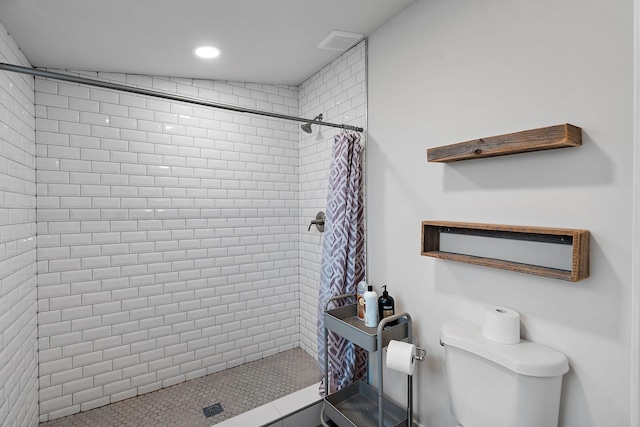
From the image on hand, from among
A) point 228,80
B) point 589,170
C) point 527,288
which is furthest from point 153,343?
point 589,170

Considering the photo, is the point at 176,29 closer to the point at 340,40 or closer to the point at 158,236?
the point at 340,40

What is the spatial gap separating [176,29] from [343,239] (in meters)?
1.51

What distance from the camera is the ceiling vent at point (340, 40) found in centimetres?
199

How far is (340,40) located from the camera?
2057 millimetres

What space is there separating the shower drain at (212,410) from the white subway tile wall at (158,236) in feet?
1.41

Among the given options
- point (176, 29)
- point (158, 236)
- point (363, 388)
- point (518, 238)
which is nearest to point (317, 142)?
point (176, 29)

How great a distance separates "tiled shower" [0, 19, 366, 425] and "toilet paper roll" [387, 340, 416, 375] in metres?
1.17

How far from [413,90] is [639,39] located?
1.08 m

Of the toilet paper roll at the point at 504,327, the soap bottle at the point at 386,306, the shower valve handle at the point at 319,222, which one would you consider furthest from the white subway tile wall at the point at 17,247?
the toilet paper roll at the point at 504,327

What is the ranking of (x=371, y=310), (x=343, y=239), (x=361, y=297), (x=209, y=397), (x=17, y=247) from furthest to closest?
(x=209, y=397) < (x=343, y=239) < (x=361, y=297) < (x=371, y=310) < (x=17, y=247)

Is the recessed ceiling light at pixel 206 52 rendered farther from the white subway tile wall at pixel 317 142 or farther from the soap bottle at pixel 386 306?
the soap bottle at pixel 386 306

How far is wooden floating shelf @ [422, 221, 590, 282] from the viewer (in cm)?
109

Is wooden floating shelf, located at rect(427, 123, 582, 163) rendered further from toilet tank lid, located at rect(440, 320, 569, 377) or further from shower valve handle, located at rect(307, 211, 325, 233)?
shower valve handle, located at rect(307, 211, 325, 233)

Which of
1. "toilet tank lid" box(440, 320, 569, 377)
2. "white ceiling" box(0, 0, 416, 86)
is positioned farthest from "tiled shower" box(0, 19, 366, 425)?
"toilet tank lid" box(440, 320, 569, 377)
